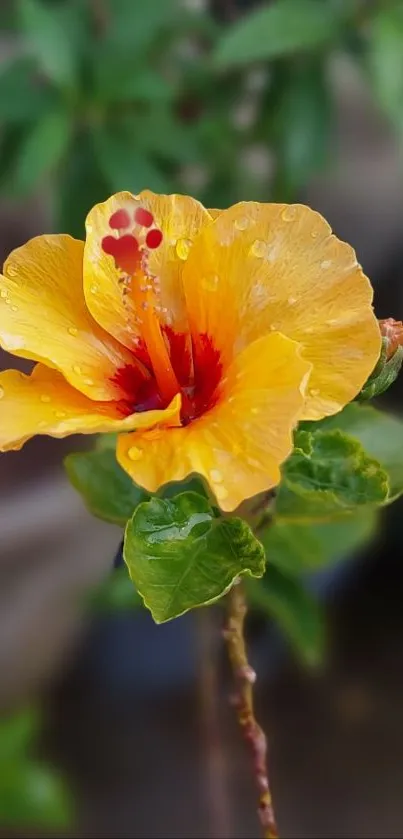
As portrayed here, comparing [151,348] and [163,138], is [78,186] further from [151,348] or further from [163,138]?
[151,348]

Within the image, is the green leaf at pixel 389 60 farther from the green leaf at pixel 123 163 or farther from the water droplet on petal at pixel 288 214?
the water droplet on petal at pixel 288 214

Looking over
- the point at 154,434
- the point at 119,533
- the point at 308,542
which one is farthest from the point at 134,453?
the point at 119,533

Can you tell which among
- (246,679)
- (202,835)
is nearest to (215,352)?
(246,679)

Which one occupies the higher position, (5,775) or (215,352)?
(215,352)

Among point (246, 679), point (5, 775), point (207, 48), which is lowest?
point (5, 775)

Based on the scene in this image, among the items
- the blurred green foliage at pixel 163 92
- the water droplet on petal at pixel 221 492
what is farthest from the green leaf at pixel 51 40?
the water droplet on petal at pixel 221 492

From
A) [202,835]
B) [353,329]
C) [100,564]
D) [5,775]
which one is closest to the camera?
[353,329]

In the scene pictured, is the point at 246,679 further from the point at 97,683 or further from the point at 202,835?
the point at 97,683
